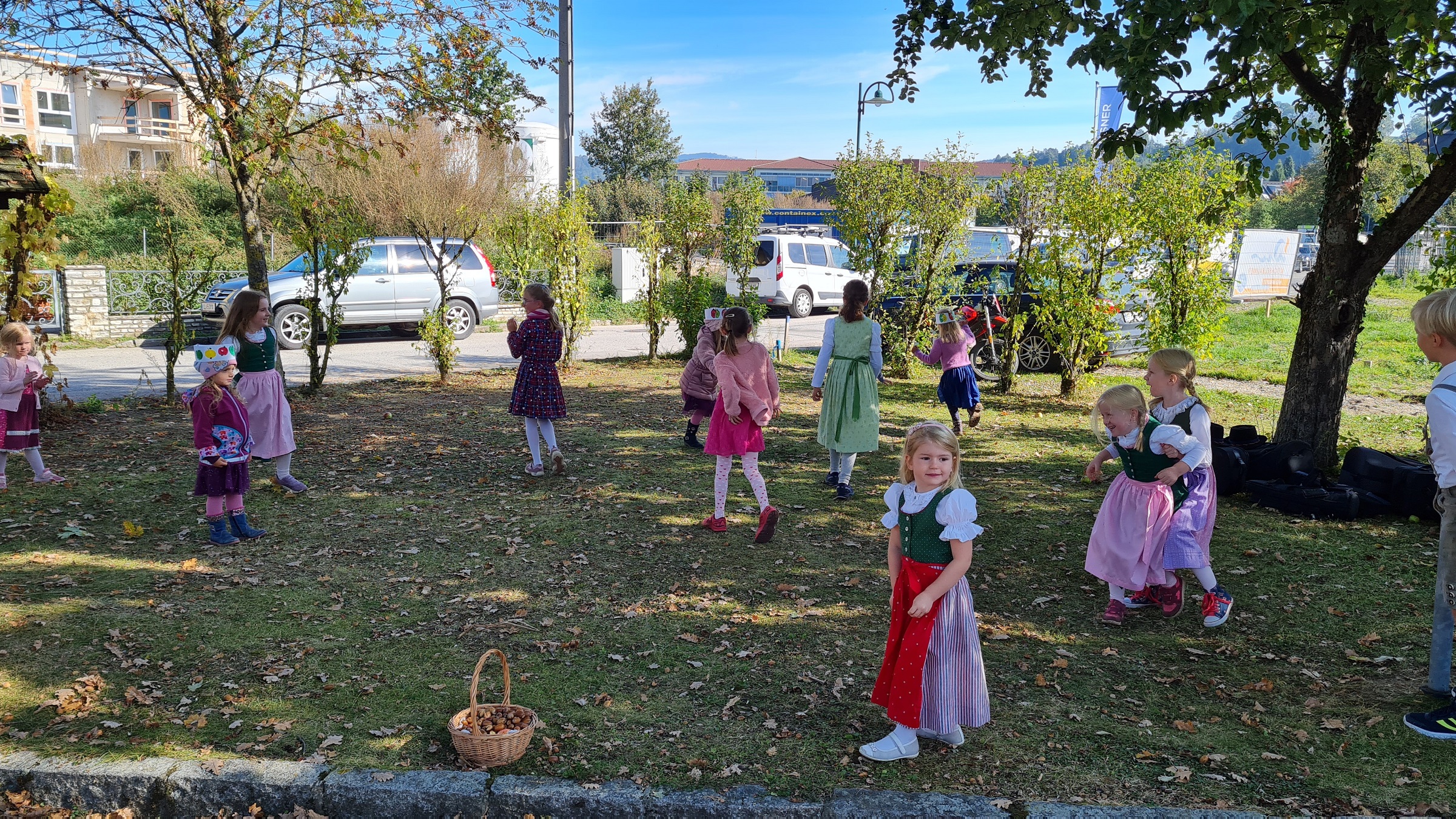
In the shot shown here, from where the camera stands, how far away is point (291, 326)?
1573cm

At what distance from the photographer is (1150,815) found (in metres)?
3.13

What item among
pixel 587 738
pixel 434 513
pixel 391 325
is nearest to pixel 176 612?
pixel 434 513

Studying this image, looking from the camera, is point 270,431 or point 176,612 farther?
point 270,431

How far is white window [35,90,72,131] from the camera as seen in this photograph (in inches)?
1781

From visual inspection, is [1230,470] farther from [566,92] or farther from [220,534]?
[566,92]

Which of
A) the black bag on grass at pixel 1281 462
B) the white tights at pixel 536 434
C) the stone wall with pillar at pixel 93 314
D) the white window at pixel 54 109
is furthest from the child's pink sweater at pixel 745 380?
the white window at pixel 54 109

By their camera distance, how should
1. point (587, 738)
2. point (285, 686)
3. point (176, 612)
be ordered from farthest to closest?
point (176, 612) < point (285, 686) < point (587, 738)

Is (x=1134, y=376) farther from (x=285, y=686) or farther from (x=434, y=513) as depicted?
(x=285, y=686)

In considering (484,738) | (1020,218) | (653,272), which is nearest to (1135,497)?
(484,738)

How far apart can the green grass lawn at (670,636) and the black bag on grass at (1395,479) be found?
19 centimetres

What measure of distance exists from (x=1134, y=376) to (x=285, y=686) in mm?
12786

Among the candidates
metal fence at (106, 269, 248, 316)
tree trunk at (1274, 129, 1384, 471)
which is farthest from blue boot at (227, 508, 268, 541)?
metal fence at (106, 269, 248, 316)

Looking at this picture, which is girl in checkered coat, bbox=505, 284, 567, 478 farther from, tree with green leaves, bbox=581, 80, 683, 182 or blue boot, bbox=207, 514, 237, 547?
tree with green leaves, bbox=581, 80, 683, 182

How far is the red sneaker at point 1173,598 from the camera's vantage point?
16.2 feet
